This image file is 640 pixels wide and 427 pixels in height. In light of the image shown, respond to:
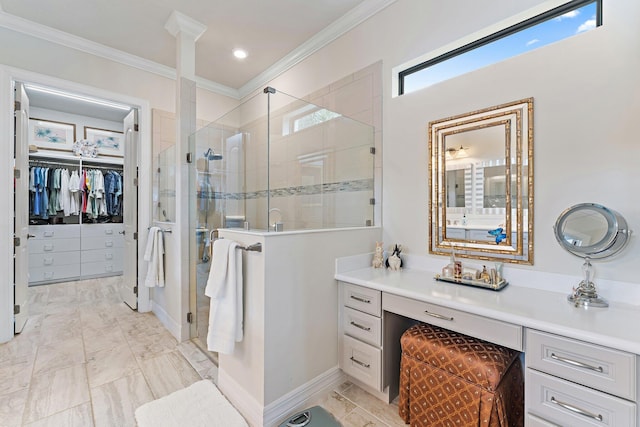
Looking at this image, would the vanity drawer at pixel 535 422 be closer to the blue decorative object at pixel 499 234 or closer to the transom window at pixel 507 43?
the blue decorative object at pixel 499 234

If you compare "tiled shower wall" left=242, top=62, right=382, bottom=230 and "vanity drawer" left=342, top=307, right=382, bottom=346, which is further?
"tiled shower wall" left=242, top=62, right=382, bottom=230

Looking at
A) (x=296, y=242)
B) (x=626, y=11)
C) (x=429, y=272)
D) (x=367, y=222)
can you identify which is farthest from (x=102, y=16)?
(x=626, y=11)

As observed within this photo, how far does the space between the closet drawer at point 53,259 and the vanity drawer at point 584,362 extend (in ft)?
19.7

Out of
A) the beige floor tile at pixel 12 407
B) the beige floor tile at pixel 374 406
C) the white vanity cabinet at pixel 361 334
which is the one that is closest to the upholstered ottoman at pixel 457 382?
the beige floor tile at pixel 374 406

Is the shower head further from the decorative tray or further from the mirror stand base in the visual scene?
the mirror stand base

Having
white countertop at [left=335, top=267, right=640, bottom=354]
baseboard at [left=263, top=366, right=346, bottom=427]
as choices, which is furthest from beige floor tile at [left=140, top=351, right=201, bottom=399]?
white countertop at [left=335, top=267, right=640, bottom=354]

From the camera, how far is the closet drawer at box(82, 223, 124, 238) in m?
4.78

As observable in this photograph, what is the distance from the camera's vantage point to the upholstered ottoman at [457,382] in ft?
4.21

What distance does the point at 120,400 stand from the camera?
1.77m

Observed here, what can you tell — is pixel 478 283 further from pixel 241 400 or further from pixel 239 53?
pixel 239 53

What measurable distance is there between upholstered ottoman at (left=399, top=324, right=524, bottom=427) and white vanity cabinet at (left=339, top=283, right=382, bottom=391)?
182mm

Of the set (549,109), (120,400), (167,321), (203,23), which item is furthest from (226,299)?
(203,23)

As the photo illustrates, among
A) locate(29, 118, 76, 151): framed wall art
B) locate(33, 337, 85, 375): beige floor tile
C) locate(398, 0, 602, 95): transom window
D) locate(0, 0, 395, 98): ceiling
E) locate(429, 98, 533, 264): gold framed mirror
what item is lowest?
locate(33, 337, 85, 375): beige floor tile

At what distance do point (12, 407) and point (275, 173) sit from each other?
2134 mm
